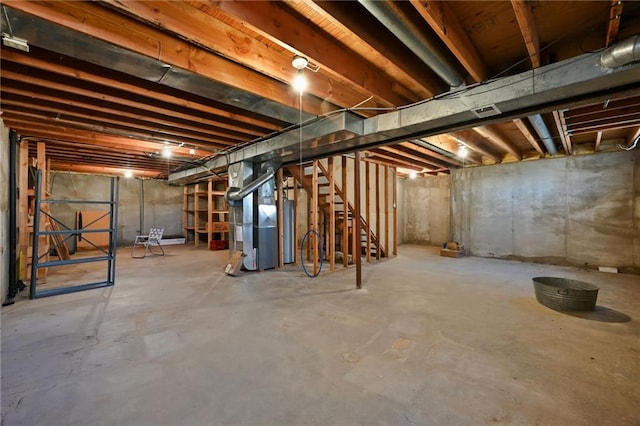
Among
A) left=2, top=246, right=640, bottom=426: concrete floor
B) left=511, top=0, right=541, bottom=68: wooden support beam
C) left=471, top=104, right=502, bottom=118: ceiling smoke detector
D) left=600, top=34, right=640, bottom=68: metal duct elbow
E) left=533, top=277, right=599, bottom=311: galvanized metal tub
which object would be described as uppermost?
left=511, top=0, right=541, bottom=68: wooden support beam

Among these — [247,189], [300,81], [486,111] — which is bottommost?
[247,189]

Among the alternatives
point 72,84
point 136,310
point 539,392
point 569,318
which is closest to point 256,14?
point 72,84

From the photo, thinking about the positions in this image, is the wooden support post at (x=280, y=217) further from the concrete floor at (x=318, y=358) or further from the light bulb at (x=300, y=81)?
the light bulb at (x=300, y=81)

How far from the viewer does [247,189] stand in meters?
4.52

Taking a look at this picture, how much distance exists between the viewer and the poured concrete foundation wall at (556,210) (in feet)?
15.8

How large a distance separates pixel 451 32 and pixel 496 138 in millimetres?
3110

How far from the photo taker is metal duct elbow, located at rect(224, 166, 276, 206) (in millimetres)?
4526

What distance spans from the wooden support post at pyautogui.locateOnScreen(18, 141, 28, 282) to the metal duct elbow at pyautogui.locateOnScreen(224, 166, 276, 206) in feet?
9.01

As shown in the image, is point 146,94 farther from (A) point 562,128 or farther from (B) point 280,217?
(A) point 562,128

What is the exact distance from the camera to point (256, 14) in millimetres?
1685

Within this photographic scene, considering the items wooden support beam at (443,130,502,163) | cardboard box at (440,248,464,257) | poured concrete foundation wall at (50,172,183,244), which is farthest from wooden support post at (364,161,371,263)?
poured concrete foundation wall at (50,172,183,244)

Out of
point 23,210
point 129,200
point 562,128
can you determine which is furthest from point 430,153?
point 129,200

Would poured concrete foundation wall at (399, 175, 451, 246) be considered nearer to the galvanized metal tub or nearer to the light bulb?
the galvanized metal tub

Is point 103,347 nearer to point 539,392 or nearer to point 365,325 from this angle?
point 365,325
